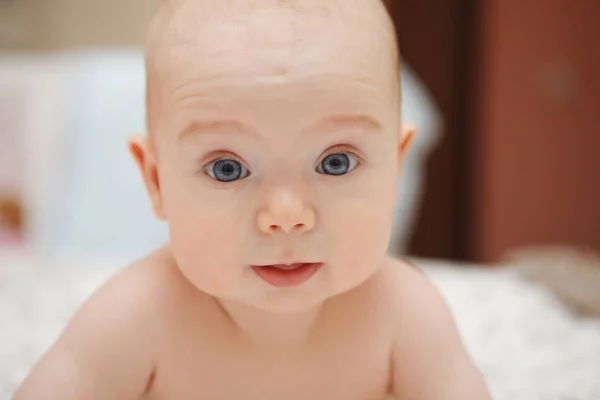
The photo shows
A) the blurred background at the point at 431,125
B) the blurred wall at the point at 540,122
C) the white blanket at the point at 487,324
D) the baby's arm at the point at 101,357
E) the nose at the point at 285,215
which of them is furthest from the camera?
the blurred wall at the point at 540,122

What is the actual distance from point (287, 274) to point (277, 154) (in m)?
0.10

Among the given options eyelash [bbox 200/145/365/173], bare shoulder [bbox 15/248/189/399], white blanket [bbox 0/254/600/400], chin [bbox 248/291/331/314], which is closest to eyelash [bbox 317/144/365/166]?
eyelash [bbox 200/145/365/173]

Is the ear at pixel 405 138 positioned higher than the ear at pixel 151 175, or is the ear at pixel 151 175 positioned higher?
the ear at pixel 405 138

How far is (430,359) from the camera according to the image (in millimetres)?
721

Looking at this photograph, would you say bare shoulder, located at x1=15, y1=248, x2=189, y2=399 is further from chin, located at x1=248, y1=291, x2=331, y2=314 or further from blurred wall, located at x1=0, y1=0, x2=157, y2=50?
blurred wall, located at x1=0, y1=0, x2=157, y2=50

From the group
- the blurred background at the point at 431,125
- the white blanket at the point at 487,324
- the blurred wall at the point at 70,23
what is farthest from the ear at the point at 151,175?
the blurred wall at the point at 70,23

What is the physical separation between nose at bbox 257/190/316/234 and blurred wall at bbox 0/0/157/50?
205 centimetres

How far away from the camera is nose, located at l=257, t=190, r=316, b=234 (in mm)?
554

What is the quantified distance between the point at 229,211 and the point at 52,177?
169 cm

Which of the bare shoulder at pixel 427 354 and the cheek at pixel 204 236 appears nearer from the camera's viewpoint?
the cheek at pixel 204 236

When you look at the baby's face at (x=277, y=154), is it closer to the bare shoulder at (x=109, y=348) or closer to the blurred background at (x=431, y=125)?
the bare shoulder at (x=109, y=348)

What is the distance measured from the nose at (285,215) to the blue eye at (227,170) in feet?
0.11

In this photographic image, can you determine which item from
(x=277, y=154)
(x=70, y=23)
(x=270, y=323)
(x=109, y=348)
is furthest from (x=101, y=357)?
→ (x=70, y=23)

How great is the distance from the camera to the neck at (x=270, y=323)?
693 millimetres
